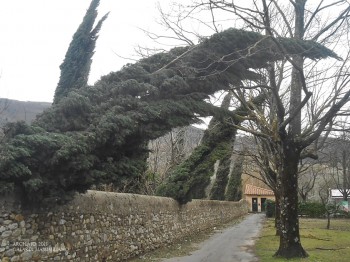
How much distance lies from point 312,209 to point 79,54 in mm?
41723

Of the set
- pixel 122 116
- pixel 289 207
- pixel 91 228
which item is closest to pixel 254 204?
pixel 289 207

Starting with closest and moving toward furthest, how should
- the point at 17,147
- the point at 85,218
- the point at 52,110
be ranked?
1. the point at 17,147
2. the point at 52,110
3. the point at 85,218

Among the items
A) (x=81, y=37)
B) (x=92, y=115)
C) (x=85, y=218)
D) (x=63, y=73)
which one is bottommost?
(x=85, y=218)

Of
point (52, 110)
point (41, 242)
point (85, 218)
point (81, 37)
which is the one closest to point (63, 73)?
point (81, 37)

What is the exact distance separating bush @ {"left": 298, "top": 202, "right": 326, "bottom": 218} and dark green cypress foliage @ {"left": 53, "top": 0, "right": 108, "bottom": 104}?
A: 40.8 metres

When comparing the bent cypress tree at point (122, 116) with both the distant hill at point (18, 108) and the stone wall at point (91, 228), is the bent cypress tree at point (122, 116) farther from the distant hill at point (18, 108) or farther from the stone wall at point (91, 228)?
the distant hill at point (18, 108)

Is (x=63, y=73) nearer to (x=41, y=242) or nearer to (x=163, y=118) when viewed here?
(x=163, y=118)

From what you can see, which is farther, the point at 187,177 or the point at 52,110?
the point at 187,177

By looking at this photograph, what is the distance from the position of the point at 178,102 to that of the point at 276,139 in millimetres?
4667

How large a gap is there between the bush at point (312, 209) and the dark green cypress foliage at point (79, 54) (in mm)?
40760

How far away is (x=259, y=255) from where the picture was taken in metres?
13.9

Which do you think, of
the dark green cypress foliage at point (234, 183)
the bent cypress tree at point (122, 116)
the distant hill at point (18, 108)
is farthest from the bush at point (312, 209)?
the distant hill at point (18, 108)

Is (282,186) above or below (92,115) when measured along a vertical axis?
below

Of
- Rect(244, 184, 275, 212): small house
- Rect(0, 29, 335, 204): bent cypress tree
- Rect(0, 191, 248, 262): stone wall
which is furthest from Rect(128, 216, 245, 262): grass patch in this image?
Rect(244, 184, 275, 212): small house
